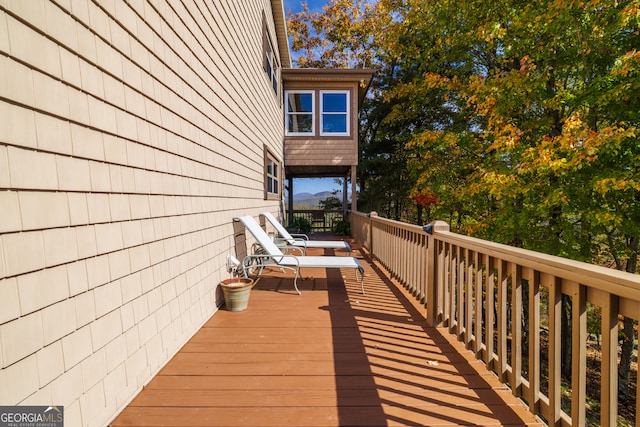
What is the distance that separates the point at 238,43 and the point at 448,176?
8480 millimetres

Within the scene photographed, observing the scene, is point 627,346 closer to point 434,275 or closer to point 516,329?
point 434,275

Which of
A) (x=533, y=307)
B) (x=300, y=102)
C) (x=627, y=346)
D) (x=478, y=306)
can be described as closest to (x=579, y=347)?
(x=533, y=307)

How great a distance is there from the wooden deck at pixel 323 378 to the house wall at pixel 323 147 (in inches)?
297

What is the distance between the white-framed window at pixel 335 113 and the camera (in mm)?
10625

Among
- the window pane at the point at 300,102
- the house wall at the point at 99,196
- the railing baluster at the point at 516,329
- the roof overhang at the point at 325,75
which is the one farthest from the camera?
the window pane at the point at 300,102

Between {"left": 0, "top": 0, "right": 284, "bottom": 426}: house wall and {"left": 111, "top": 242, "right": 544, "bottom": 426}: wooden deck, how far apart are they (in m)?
0.26

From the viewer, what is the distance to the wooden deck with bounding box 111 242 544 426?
192 centimetres

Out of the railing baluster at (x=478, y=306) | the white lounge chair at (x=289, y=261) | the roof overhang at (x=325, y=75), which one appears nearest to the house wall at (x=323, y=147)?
the roof overhang at (x=325, y=75)

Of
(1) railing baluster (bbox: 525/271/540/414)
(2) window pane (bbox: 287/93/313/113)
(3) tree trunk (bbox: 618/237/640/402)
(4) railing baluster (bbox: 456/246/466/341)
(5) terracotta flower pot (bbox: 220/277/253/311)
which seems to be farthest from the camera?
(2) window pane (bbox: 287/93/313/113)

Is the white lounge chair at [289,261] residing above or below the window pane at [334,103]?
below

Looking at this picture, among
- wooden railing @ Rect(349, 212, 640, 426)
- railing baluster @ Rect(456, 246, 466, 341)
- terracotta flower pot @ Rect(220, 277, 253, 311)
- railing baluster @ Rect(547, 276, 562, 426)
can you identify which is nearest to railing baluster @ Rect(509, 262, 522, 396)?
wooden railing @ Rect(349, 212, 640, 426)

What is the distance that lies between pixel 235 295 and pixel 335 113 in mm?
8242

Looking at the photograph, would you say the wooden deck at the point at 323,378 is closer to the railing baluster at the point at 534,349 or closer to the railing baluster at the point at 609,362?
the railing baluster at the point at 534,349

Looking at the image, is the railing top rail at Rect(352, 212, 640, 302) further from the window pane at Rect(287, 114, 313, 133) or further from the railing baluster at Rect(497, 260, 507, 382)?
the window pane at Rect(287, 114, 313, 133)
